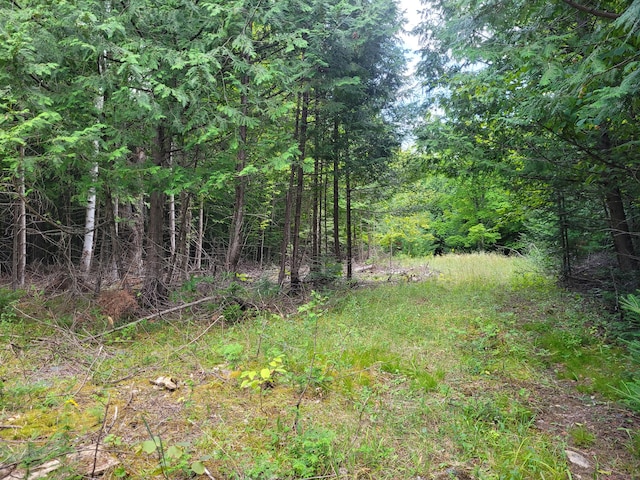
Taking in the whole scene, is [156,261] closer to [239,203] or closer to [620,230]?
[239,203]

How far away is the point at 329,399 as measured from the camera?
3295 millimetres

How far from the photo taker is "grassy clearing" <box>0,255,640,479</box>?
7.73 feet

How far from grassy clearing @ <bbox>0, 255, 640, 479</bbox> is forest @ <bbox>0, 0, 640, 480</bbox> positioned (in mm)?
26

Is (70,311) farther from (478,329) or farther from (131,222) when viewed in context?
(478,329)

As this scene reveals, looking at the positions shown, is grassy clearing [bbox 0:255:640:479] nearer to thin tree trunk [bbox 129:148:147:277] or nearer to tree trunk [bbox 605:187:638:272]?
tree trunk [bbox 605:187:638:272]

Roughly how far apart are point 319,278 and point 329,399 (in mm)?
5770

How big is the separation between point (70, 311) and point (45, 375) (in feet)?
7.85

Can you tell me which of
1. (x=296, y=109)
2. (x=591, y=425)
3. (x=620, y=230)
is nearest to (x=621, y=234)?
(x=620, y=230)

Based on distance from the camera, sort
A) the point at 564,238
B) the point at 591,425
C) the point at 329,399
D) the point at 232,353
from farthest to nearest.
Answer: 1. the point at 564,238
2. the point at 232,353
3. the point at 329,399
4. the point at 591,425

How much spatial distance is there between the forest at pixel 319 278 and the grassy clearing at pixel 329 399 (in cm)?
3

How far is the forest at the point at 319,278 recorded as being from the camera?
2602mm

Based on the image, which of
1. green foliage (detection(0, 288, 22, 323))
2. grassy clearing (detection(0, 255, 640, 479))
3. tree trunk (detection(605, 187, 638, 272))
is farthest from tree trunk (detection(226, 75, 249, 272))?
tree trunk (detection(605, 187, 638, 272))

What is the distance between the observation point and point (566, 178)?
18.0 feet

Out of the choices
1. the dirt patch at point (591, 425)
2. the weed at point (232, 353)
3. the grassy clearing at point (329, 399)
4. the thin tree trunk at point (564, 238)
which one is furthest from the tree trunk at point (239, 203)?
the thin tree trunk at point (564, 238)
